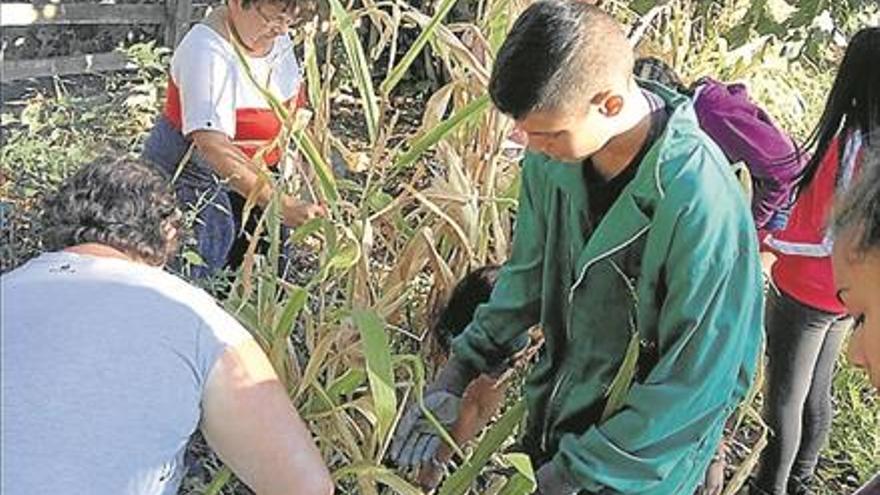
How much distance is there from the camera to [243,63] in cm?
252

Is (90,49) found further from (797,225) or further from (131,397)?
(131,397)

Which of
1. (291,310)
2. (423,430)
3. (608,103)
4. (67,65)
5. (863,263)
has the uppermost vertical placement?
(863,263)

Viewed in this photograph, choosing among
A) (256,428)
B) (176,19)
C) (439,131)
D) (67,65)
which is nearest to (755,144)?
(439,131)

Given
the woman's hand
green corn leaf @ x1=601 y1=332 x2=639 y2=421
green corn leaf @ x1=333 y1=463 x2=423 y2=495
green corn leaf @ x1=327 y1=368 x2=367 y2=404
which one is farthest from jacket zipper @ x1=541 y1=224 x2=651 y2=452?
the woman's hand

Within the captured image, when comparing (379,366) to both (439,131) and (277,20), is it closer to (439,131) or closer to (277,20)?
(439,131)

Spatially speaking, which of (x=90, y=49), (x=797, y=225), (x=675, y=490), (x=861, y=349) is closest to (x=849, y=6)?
(x=797, y=225)

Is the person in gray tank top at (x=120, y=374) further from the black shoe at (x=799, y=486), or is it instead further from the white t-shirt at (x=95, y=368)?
the black shoe at (x=799, y=486)

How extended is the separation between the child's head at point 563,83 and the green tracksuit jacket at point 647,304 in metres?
0.08

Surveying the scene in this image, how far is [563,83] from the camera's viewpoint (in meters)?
1.74

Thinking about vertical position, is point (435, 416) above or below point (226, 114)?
below

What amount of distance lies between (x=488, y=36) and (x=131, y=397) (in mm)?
1412

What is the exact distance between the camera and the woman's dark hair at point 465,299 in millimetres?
2506

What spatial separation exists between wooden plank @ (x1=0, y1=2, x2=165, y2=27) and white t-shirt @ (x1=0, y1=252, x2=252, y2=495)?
3.23m

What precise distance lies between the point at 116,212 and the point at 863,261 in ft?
3.14
